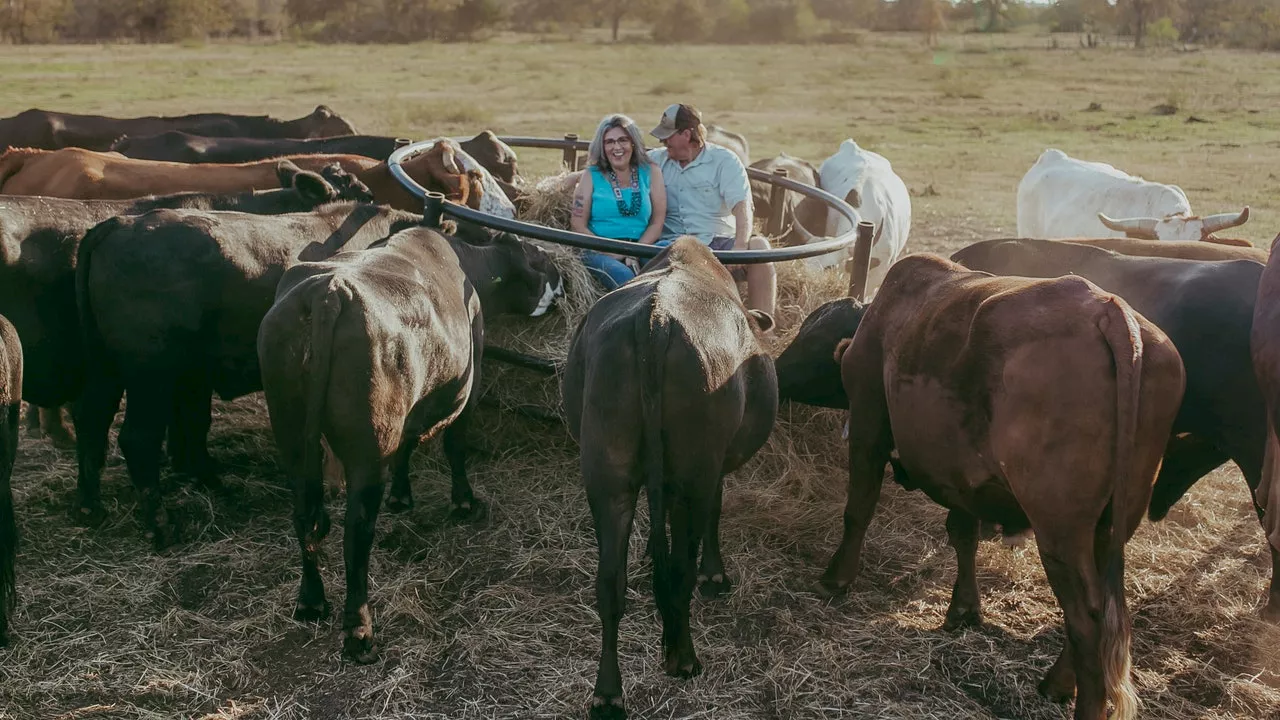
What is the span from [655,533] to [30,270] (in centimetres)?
368

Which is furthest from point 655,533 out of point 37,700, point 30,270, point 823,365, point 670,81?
point 670,81

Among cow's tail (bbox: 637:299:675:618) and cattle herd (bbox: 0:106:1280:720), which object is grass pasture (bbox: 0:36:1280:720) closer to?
cattle herd (bbox: 0:106:1280:720)

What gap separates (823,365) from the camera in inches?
227

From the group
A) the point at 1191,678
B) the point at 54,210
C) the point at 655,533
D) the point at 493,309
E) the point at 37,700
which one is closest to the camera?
the point at 655,533

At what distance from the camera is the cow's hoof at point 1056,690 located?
428 centimetres

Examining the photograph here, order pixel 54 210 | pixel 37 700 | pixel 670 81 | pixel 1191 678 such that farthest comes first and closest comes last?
1. pixel 670 81
2. pixel 54 210
3. pixel 1191 678
4. pixel 37 700

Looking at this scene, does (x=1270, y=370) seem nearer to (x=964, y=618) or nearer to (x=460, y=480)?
(x=964, y=618)

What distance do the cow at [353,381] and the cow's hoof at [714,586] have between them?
1.48 m

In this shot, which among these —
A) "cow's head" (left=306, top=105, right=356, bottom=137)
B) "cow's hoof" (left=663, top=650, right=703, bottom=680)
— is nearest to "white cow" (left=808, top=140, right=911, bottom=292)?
"cow's head" (left=306, top=105, right=356, bottom=137)

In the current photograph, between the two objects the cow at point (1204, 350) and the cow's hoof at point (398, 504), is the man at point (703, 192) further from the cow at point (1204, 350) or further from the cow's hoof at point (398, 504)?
the cow's hoof at point (398, 504)

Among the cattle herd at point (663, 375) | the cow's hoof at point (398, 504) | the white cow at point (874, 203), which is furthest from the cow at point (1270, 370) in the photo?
the white cow at point (874, 203)

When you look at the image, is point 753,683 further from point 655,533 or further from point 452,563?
point 452,563

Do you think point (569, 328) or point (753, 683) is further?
point (569, 328)

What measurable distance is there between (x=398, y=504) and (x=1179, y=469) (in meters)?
Result: 4.12
